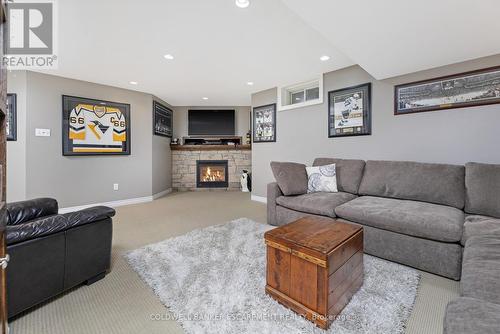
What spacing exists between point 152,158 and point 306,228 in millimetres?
4098

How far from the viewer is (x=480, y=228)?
1601 millimetres

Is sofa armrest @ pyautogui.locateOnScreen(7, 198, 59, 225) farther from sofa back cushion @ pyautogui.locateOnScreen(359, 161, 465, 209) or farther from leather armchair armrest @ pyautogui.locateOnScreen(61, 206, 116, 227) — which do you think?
sofa back cushion @ pyautogui.locateOnScreen(359, 161, 465, 209)

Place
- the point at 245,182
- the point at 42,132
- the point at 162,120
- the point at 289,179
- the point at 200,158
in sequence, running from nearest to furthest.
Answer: the point at 289,179 → the point at 42,132 → the point at 162,120 → the point at 245,182 → the point at 200,158

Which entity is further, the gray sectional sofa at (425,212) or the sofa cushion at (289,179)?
the sofa cushion at (289,179)

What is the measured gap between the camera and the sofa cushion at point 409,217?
5.60ft

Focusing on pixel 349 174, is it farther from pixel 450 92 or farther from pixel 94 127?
pixel 94 127

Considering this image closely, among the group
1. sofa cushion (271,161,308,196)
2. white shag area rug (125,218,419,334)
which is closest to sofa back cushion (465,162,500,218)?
white shag area rug (125,218,419,334)

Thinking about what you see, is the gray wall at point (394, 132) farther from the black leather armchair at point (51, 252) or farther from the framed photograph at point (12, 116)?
the framed photograph at point (12, 116)

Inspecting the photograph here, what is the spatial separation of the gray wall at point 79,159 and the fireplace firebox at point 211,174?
1.15m

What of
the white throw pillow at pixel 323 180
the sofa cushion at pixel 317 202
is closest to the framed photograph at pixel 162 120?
the sofa cushion at pixel 317 202

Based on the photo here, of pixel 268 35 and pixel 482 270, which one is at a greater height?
pixel 268 35

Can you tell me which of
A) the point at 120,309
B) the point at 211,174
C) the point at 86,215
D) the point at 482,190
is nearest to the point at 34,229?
the point at 86,215

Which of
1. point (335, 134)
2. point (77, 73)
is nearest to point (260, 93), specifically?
point (335, 134)

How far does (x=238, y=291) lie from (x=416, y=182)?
222 cm
